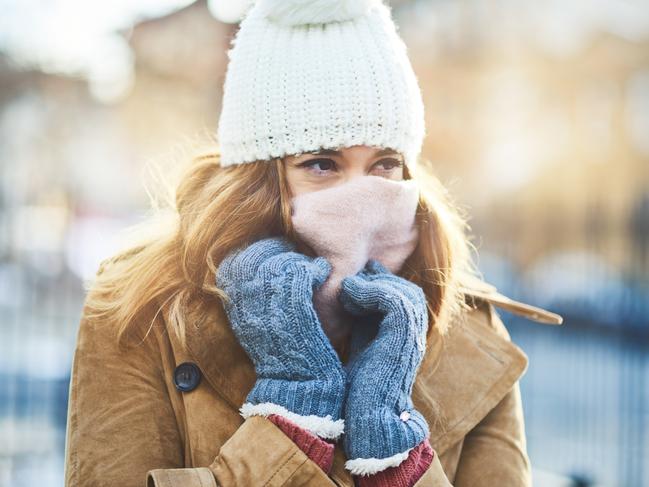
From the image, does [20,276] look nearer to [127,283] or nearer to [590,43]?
[127,283]

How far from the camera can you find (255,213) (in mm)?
2105

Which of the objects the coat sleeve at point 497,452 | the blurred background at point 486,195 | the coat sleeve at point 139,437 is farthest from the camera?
the blurred background at point 486,195

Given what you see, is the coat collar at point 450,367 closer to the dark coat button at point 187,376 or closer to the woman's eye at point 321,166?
the dark coat button at point 187,376

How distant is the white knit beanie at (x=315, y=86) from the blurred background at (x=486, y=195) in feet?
1.47

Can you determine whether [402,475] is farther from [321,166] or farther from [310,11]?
[310,11]

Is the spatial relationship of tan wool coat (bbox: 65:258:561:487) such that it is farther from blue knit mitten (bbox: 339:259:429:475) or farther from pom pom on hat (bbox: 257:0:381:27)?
pom pom on hat (bbox: 257:0:381:27)

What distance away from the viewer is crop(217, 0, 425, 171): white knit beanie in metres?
2.10

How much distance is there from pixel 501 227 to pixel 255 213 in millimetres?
7137

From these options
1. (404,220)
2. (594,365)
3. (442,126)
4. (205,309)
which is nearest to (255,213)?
(205,309)

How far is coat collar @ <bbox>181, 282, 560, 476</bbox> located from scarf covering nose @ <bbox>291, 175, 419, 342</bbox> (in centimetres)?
26

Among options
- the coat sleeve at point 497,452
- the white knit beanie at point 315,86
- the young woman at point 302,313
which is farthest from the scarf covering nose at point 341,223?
the coat sleeve at point 497,452

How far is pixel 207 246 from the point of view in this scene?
210 centimetres

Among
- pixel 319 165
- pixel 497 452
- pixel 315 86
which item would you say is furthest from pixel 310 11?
pixel 497 452

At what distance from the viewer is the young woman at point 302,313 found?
1.85 metres
